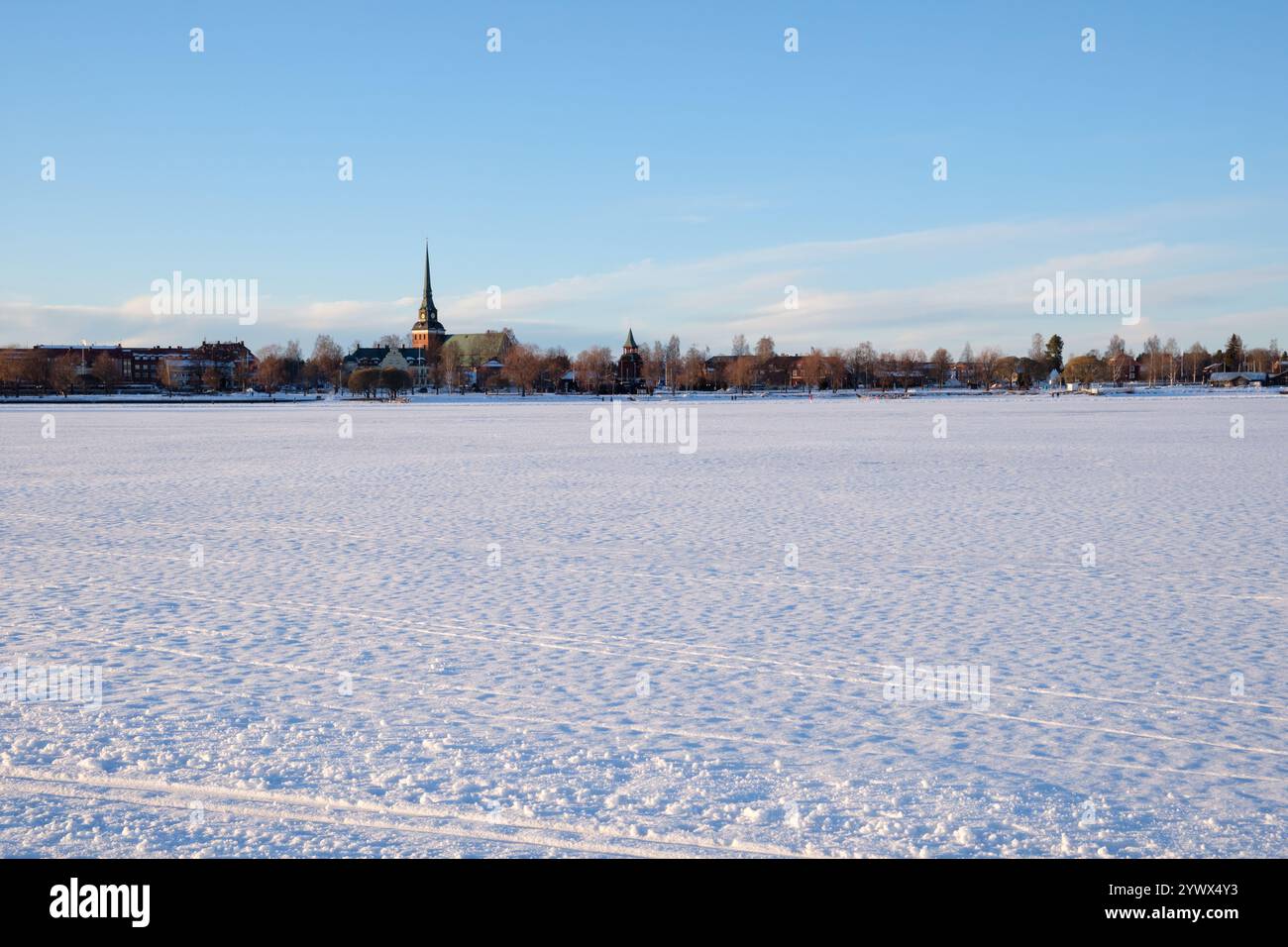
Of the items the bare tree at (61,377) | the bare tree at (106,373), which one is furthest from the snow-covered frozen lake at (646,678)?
the bare tree at (106,373)

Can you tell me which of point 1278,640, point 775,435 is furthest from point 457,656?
point 775,435

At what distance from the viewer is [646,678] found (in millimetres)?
7113

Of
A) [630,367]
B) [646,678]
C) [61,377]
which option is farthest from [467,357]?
[646,678]

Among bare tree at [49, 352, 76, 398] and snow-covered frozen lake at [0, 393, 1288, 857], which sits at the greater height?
bare tree at [49, 352, 76, 398]

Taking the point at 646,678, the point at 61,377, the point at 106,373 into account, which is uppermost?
the point at 106,373

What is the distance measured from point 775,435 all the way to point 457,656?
3151 centimetres

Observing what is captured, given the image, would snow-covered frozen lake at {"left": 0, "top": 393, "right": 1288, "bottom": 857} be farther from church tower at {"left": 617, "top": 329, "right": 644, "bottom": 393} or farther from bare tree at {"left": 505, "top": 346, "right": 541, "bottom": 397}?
church tower at {"left": 617, "top": 329, "right": 644, "bottom": 393}

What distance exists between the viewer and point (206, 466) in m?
24.5

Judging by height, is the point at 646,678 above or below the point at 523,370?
below

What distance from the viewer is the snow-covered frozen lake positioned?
4.81 metres

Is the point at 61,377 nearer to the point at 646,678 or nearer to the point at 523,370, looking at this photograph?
the point at 523,370

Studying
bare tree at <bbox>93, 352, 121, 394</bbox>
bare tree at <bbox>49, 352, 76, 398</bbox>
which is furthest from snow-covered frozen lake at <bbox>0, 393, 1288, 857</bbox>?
bare tree at <bbox>93, 352, 121, 394</bbox>

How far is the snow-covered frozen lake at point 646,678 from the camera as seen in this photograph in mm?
4812
